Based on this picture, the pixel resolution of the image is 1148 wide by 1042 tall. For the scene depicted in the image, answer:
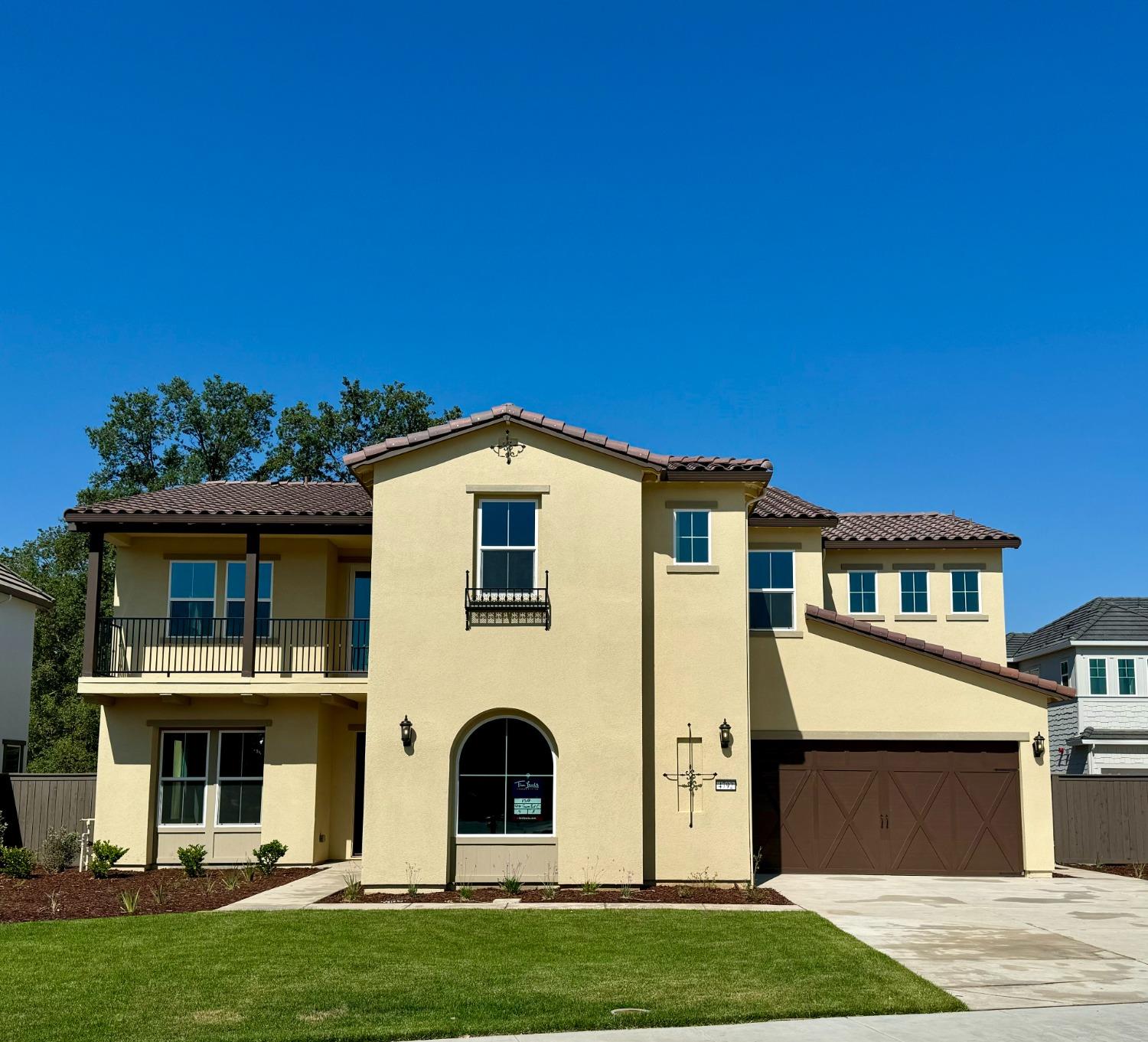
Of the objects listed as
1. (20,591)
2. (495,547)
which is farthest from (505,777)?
(20,591)

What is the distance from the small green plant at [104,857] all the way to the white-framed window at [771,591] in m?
11.6

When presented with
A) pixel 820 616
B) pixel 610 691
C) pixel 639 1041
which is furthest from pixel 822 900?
pixel 639 1041

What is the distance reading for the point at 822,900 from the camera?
17438 millimetres

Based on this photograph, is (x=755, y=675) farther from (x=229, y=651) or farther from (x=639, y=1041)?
(x=639, y=1041)

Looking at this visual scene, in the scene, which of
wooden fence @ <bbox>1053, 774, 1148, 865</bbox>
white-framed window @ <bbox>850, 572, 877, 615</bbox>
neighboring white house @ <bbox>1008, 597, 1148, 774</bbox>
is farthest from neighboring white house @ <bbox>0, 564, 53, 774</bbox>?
neighboring white house @ <bbox>1008, 597, 1148, 774</bbox>

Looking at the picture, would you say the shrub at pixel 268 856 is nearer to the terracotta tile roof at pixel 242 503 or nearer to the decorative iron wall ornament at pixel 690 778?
the terracotta tile roof at pixel 242 503

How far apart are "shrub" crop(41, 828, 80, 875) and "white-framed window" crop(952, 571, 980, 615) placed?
739 inches

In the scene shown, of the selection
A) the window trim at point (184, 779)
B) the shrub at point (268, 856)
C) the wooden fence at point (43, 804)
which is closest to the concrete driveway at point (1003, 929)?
the shrub at point (268, 856)

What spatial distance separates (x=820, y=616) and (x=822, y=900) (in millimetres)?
5714

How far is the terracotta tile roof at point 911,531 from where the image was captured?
88.4 ft

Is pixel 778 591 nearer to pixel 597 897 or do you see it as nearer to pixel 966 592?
pixel 597 897

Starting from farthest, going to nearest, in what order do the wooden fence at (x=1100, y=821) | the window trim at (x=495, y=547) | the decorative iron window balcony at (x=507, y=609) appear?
the wooden fence at (x=1100, y=821) < the window trim at (x=495, y=547) < the decorative iron window balcony at (x=507, y=609)

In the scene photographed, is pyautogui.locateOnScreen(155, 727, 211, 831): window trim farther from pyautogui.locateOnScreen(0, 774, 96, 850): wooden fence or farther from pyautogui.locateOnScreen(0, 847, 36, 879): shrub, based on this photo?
pyautogui.locateOnScreen(0, 847, 36, 879): shrub

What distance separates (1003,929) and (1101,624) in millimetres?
28917
